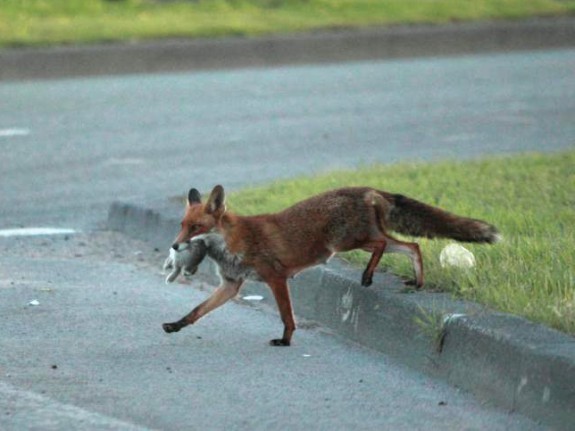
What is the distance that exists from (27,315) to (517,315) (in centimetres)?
228

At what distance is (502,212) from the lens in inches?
334

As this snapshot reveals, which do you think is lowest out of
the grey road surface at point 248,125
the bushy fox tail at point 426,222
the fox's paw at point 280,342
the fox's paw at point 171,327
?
the grey road surface at point 248,125

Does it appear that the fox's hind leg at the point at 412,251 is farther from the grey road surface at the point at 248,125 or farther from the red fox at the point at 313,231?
the grey road surface at the point at 248,125

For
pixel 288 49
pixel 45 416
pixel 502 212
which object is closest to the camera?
pixel 45 416

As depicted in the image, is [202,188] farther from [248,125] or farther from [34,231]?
[248,125]

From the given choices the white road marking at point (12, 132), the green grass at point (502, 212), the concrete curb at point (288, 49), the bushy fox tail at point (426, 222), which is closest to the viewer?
the green grass at point (502, 212)

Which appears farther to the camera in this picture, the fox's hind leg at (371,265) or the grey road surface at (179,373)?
the fox's hind leg at (371,265)

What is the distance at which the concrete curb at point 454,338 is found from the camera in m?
5.53

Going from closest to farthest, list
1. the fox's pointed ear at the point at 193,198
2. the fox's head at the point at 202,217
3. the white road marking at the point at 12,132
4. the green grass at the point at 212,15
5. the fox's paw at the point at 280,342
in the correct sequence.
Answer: the fox's head at the point at 202,217 < the fox's paw at the point at 280,342 < the fox's pointed ear at the point at 193,198 < the white road marking at the point at 12,132 < the green grass at the point at 212,15

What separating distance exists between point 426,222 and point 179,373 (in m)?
1.40

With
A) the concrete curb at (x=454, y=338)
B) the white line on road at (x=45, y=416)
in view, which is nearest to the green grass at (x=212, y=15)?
the concrete curb at (x=454, y=338)

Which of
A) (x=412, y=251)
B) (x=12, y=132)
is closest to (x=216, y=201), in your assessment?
(x=412, y=251)

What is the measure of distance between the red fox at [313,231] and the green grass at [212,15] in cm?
1220

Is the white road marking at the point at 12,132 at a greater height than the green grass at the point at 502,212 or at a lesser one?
lesser
